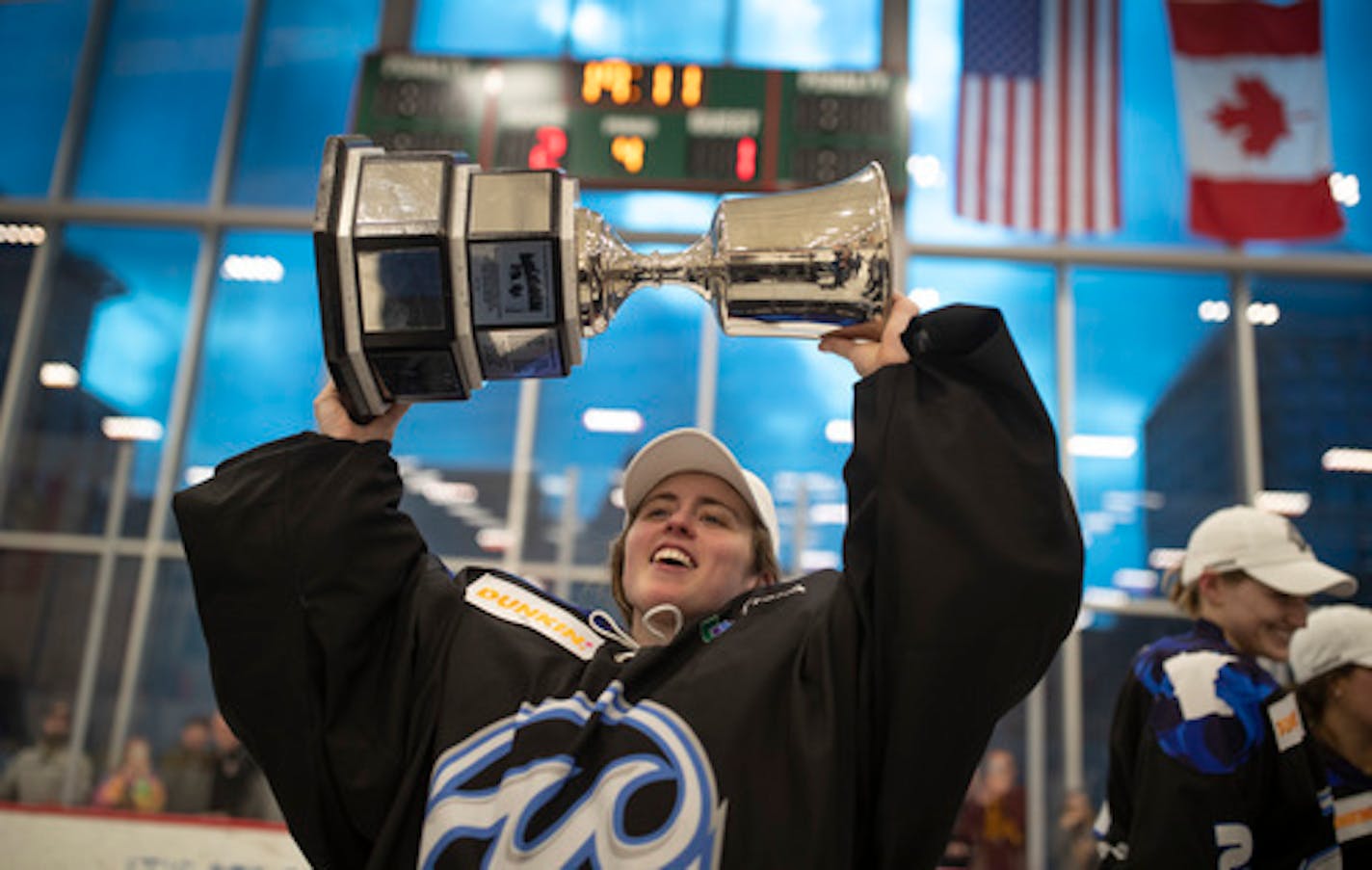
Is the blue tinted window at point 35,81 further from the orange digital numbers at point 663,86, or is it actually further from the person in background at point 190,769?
the orange digital numbers at point 663,86

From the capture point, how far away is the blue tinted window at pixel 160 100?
23.8 feet

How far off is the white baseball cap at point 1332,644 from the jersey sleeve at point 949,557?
1.50 meters

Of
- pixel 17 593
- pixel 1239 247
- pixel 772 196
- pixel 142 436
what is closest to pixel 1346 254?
pixel 1239 247

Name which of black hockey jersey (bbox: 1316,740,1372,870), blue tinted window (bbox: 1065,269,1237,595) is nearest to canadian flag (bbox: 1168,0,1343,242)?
blue tinted window (bbox: 1065,269,1237,595)

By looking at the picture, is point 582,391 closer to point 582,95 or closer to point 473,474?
point 473,474

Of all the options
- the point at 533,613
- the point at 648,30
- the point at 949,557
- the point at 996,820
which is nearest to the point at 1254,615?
the point at 949,557

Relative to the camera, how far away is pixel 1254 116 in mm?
6184

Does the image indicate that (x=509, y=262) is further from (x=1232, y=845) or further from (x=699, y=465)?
(x=1232, y=845)

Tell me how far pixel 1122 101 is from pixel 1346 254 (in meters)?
1.61

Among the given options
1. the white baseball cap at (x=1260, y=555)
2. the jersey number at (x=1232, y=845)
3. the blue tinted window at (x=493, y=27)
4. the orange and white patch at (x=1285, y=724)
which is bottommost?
the jersey number at (x=1232, y=845)

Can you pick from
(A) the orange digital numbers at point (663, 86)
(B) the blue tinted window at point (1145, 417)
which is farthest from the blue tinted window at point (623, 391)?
(B) the blue tinted window at point (1145, 417)

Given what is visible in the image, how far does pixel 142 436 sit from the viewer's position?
692 centimetres

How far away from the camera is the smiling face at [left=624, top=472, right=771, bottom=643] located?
1.66m

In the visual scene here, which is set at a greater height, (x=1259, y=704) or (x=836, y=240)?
(x=836, y=240)
